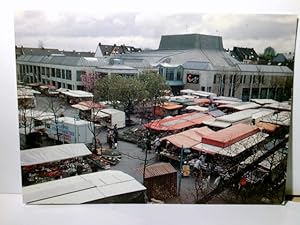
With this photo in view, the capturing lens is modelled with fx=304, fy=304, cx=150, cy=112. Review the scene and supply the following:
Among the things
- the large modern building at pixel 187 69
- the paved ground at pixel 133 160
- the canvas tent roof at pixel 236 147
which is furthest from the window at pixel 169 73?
the canvas tent roof at pixel 236 147

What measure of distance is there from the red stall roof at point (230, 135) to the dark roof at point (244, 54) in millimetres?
346

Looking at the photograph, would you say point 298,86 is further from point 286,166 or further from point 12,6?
point 12,6

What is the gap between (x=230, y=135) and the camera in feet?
5.28

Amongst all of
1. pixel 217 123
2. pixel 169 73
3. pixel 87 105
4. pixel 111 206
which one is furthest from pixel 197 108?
pixel 111 206

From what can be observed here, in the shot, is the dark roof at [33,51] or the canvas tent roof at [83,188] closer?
the dark roof at [33,51]

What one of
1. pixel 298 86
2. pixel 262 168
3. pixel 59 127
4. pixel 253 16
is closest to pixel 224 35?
pixel 253 16

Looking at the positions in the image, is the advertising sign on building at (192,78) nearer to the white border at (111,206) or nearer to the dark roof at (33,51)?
the white border at (111,206)

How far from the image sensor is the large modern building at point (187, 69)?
154 centimetres

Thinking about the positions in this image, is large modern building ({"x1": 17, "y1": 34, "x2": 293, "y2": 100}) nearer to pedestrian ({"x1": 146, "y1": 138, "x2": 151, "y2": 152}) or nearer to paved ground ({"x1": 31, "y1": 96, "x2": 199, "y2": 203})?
paved ground ({"x1": 31, "y1": 96, "x2": 199, "y2": 203})

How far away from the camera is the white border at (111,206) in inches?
58.8

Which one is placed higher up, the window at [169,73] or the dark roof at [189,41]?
the dark roof at [189,41]

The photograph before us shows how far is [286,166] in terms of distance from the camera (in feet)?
5.34

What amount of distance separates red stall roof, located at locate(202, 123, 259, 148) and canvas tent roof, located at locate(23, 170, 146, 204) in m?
0.45

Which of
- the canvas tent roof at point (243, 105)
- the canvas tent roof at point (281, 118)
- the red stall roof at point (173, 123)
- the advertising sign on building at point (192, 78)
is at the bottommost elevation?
the red stall roof at point (173, 123)
